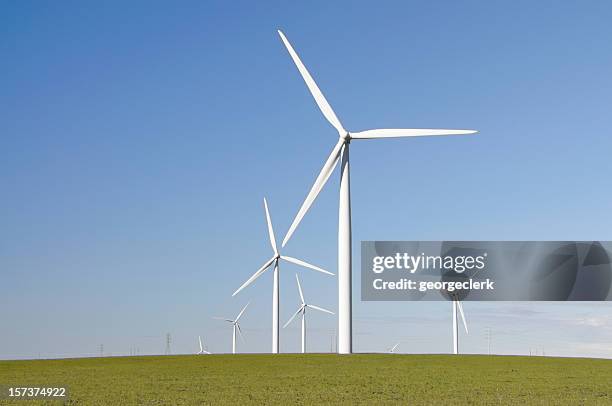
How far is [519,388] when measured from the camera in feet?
118

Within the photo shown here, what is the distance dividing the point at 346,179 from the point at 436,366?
17.5 metres

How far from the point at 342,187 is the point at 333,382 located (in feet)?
81.4

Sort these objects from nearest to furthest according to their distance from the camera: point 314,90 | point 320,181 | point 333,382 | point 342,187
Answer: point 333,382 < point 342,187 < point 320,181 < point 314,90

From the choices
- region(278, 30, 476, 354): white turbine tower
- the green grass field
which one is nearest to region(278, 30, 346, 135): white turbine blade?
region(278, 30, 476, 354): white turbine tower

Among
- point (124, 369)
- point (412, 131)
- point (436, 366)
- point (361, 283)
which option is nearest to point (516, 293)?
point (361, 283)

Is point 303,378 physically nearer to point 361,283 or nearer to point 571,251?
point 361,283

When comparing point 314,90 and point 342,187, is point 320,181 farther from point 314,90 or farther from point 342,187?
point 314,90

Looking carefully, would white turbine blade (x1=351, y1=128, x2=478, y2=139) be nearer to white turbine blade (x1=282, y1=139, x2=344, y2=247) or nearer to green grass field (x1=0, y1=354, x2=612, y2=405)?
white turbine blade (x1=282, y1=139, x2=344, y2=247)

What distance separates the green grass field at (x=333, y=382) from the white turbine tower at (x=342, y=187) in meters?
3.13

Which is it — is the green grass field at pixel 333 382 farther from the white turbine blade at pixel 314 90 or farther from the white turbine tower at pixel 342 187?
the white turbine blade at pixel 314 90

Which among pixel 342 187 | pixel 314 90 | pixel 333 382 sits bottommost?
pixel 333 382

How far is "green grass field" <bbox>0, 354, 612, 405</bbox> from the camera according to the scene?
31.2 metres

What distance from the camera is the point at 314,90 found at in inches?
2729

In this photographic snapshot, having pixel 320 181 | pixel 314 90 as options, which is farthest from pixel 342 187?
pixel 314 90
